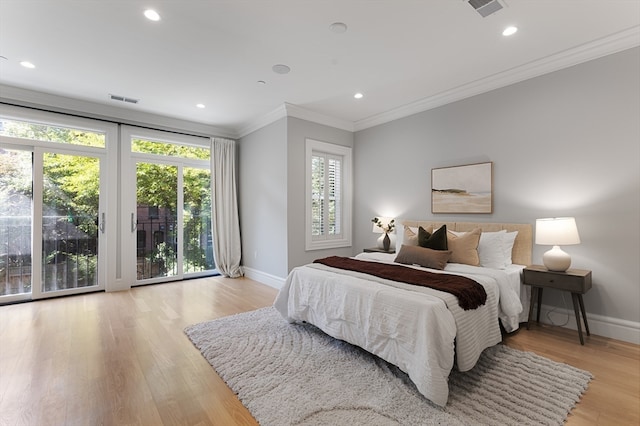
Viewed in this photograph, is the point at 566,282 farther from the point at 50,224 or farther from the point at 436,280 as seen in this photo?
the point at 50,224

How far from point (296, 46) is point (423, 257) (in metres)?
2.48

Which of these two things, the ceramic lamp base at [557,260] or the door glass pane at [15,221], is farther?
the door glass pane at [15,221]

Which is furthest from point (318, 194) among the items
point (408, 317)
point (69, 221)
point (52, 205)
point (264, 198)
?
point (52, 205)

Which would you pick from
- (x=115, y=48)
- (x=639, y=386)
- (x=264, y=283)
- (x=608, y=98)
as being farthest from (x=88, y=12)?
(x=639, y=386)

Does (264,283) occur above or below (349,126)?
below

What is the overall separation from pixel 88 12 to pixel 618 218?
495 cm

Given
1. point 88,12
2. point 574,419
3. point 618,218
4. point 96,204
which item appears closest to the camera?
point 574,419

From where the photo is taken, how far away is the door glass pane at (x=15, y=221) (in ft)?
12.9

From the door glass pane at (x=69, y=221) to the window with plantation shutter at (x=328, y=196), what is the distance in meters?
3.26

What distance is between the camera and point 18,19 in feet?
8.17

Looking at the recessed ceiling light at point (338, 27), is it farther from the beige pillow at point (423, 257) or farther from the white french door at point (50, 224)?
the white french door at point (50, 224)

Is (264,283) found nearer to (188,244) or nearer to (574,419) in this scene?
(188,244)

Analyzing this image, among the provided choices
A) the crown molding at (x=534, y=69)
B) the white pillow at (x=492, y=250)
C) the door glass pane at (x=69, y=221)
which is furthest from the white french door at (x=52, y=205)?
the white pillow at (x=492, y=250)

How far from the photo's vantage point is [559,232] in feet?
9.18
